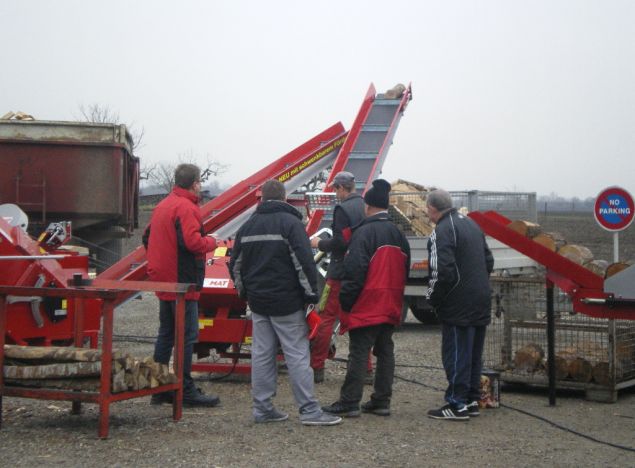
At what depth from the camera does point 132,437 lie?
248 inches

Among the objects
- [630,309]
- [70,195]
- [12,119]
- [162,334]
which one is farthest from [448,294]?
[12,119]

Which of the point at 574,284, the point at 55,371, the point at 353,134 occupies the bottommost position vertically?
the point at 55,371

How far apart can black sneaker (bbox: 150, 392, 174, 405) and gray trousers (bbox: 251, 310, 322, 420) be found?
1041 mm

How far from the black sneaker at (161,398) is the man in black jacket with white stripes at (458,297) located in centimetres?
225

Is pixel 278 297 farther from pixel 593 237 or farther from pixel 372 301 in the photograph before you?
pixel 593 237

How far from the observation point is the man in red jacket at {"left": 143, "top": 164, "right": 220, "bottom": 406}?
23.7 feet

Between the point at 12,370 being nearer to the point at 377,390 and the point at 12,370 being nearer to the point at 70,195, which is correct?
the point at 377,390

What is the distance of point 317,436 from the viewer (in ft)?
21.3

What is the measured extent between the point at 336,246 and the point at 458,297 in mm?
1159

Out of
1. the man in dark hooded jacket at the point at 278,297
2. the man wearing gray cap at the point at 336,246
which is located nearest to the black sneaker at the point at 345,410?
the man in dark hooded jacket at the point at 278,297

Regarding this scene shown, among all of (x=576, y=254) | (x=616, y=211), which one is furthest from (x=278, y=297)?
(x=616, y=211)

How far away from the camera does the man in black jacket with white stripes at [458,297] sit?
707 centimetres

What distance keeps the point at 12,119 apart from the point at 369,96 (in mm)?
5712

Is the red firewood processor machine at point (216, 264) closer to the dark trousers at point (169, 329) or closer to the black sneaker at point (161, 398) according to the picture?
the dark trousers at point (169, 329)
